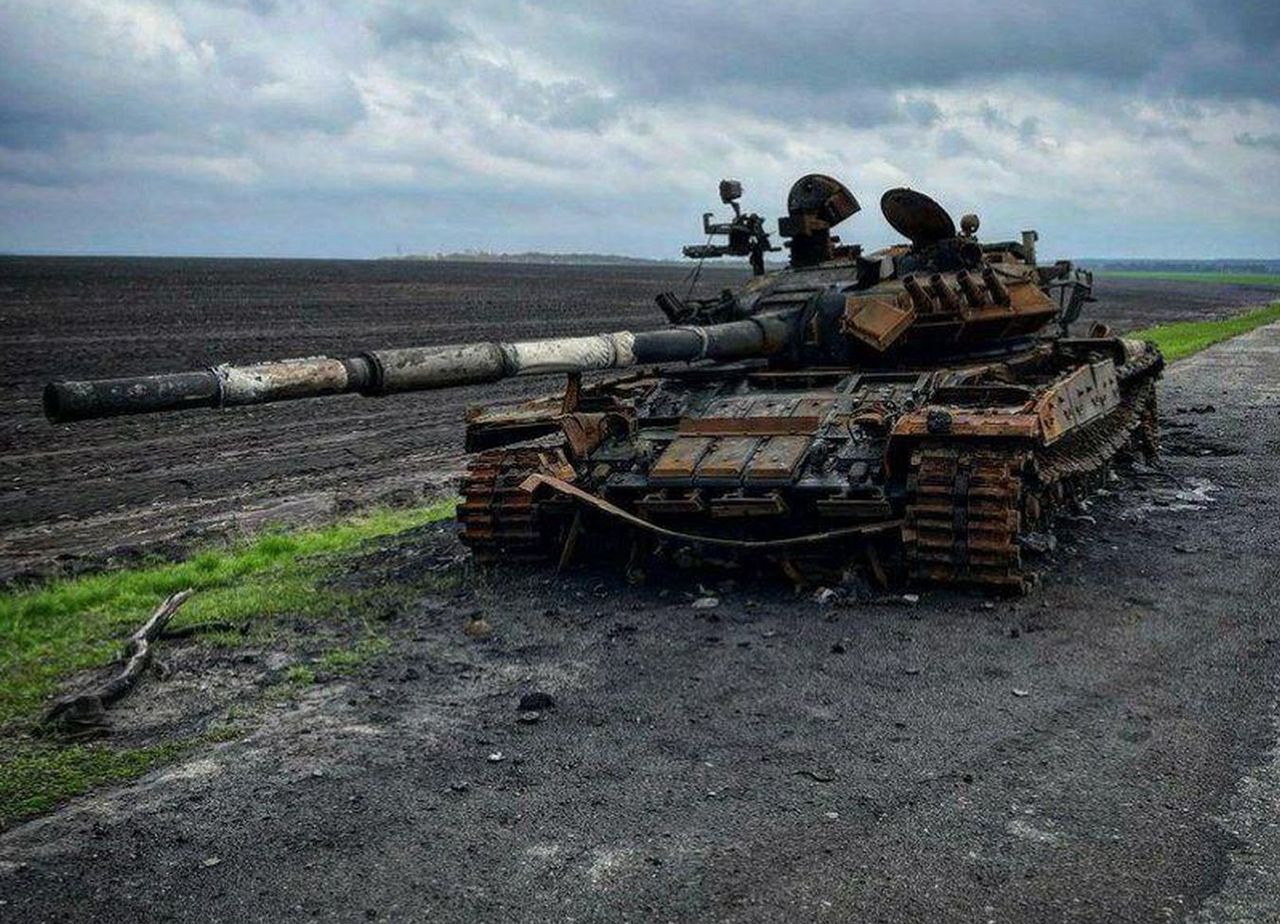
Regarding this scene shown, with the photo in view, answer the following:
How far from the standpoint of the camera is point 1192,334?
42.3 m

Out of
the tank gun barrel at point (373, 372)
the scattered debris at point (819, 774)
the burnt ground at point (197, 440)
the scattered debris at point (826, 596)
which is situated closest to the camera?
the tank gun barrel at point (373, 372)

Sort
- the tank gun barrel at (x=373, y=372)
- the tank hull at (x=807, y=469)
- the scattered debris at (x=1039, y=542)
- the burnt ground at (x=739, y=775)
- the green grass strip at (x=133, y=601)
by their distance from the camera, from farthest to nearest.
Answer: the scattered debris at (x=1039, y=542)
the tank hull at (x=807, y=469)
the green grass strip at (x=133, y=601)
the tank gun barrel at (x=373, y=372)
the burnt ground at (x=739, y=775)

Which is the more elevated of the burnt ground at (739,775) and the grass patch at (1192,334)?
the burnt ground at (739,775)

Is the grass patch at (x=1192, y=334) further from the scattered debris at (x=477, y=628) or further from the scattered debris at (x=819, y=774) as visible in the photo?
the scattered debris at (x=819, y=774)

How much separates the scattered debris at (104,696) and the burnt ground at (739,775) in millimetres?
203

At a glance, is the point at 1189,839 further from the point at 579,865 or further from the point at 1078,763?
the point at 579,865

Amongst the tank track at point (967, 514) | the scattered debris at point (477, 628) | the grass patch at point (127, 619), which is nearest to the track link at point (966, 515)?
the tank track at point (967, 514)

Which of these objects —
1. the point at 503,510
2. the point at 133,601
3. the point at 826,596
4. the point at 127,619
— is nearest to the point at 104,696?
the point at 127,619

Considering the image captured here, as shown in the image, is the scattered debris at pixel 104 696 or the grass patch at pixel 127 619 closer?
the grass patch at pixel 127 619

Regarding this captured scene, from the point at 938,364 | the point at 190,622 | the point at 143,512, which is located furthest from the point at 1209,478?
the point at 143,512

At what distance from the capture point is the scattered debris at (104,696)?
Result: 24.6 feet

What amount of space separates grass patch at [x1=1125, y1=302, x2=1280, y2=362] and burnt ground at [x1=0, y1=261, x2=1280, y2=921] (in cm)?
2578

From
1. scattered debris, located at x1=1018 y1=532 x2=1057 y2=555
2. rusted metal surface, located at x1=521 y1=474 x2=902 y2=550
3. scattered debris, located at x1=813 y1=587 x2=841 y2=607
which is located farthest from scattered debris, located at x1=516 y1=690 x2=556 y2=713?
scattered debris, located at x1=1018 y1=532 x2=1057 y2=555

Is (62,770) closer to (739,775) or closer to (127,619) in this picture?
(127,619)
